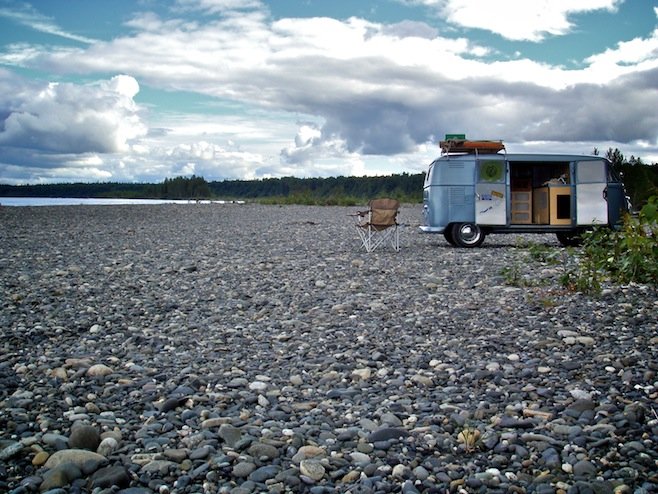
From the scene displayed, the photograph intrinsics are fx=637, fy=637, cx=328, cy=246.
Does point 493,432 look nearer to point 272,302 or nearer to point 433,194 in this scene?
point 272,302

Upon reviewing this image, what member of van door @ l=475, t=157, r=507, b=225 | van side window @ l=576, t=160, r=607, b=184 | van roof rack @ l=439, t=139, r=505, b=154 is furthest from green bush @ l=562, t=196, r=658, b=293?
van side window @ l=576, t=160, r=607, b=184

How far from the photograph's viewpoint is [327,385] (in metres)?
4.95

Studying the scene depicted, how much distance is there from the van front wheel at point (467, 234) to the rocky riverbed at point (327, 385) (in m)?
5.43

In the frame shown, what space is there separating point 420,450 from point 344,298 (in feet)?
15.1

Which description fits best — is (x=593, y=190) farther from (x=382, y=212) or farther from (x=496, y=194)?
(x=382, y=212)

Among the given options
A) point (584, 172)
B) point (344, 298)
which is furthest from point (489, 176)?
point (344, 298)

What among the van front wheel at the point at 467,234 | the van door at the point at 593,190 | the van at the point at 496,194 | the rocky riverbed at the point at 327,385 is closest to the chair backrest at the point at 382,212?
the van at the point at 496,194

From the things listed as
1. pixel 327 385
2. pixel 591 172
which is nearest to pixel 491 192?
pixel 591 172

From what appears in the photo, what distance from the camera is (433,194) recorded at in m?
15.2

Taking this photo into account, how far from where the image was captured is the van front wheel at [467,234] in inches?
601

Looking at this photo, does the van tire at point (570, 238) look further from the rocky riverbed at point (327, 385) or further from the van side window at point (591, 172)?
the rocky riverbed at point (327, 385)

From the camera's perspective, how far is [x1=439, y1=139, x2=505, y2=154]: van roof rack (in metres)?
15.1

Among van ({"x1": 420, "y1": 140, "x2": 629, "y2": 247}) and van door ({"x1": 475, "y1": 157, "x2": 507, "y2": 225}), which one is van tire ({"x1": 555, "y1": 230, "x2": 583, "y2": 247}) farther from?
van door ({"x1": 475, "y1": 157, "x2": 507, "y2": 225})

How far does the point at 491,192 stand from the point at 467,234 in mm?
1145
